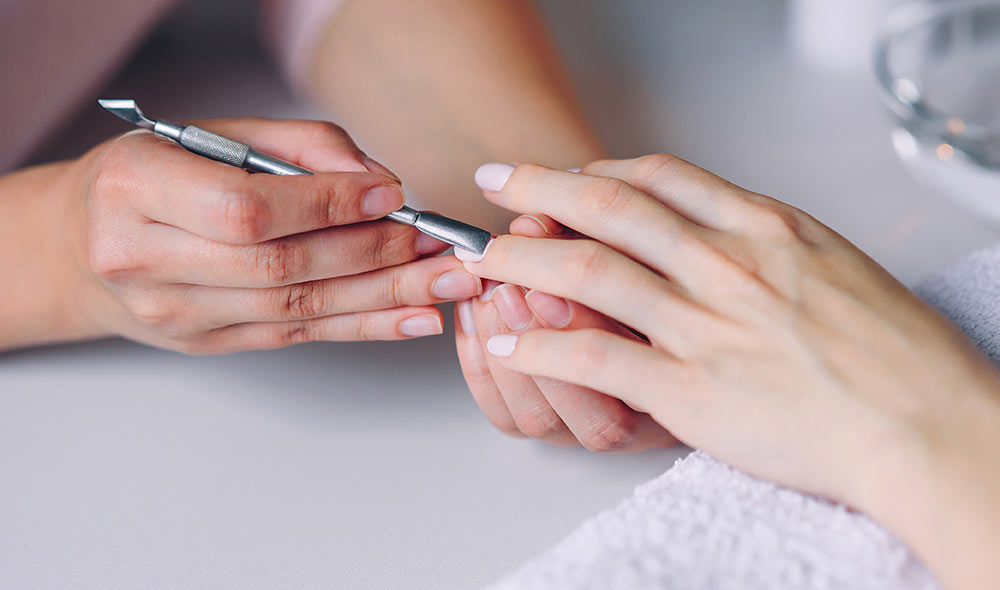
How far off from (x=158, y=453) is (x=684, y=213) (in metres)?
0.30

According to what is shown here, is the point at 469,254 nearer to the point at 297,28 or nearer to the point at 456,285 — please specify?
the point at 456,285

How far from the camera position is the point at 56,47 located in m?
0.61

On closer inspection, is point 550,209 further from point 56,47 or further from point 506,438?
point 56,47

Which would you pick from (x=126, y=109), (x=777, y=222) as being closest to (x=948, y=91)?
(x=777, y=222)

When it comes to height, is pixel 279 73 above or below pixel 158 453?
above

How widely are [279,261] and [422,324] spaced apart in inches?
3.3

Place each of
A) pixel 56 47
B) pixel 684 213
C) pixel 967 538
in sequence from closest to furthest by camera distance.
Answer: pixel 967 538 < pixel 684 213 < pixel 56 47

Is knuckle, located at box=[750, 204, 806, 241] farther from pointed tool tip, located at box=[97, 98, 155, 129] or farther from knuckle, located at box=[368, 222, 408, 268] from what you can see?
pointed tool tip, located at box=[97, 98, 155, 129]

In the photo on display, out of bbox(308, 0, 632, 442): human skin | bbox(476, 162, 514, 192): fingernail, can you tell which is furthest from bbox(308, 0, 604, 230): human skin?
bbox(476, 162, 514, 192): fingernail

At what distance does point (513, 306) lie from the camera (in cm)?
44

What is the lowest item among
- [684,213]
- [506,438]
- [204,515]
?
[204,515]

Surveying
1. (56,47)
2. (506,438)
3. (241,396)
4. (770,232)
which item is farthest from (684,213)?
(56,47)

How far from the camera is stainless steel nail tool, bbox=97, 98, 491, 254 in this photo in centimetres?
44

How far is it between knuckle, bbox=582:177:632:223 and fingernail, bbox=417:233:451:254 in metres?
0.08
